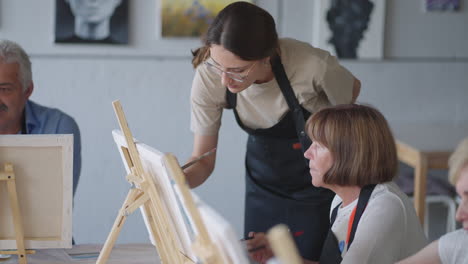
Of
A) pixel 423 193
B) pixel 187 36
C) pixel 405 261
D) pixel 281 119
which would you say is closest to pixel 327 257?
pixel 405 261

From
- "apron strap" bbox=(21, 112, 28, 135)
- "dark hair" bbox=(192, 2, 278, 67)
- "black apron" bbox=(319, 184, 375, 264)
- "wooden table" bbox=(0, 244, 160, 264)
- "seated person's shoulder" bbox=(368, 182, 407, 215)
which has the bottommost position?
"wooden table" bbox=(0, 244, 160, 264)

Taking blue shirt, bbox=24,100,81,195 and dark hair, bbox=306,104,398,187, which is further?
blue shirt, bbox=24,100,81,195

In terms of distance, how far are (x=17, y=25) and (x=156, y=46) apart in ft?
2.30

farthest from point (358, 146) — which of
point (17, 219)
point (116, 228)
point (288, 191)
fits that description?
point (17, 219)

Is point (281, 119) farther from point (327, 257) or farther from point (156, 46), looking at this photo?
point (156, 46)

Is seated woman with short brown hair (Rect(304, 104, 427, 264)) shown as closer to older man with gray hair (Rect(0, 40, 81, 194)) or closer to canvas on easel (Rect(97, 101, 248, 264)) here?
canvas on easel (Rect(97, 101, 248, 264))

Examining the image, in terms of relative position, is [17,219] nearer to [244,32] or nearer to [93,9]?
[244,32]

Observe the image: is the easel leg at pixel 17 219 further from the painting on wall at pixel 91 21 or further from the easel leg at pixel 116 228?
the painting on wall at pixel 91 21

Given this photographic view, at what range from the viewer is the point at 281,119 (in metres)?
2.34

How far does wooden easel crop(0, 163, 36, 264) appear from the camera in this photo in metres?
1.83

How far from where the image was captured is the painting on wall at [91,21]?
3.48m

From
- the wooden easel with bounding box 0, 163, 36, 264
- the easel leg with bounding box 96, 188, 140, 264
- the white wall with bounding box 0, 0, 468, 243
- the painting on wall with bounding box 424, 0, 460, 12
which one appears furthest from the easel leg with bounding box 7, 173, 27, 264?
the painting on wall with bounding box 424, 0, 460, 12

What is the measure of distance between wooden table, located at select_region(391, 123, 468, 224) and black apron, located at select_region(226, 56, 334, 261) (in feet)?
3.44

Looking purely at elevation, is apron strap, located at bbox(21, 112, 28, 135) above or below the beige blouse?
below
